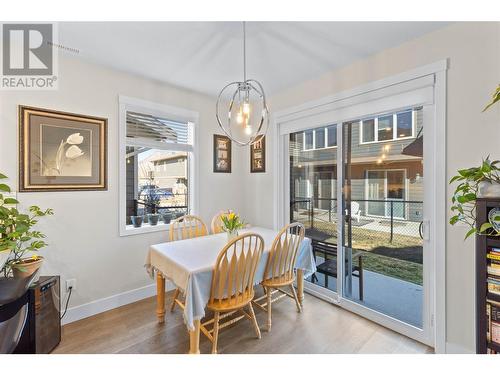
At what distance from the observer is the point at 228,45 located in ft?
6.48

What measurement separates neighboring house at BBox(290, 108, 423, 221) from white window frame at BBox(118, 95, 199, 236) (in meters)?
1.49

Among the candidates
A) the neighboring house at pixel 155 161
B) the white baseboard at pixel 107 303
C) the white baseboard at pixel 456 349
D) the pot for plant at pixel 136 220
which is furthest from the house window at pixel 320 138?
the white baseboard at pixel 107 303

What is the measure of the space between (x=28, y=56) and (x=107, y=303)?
7.91ft

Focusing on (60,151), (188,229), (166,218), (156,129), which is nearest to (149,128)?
(156,129)

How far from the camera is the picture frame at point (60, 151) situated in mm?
1941

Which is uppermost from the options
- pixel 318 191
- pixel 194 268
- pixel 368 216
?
pixel 318 191

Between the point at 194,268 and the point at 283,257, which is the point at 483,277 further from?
the point at 194,268

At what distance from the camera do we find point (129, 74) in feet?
8.17

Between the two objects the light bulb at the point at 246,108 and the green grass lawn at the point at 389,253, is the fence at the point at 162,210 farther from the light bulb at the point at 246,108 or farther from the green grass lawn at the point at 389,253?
the green grass lawn at the point at 389,253

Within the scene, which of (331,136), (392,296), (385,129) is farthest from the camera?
(331,136)

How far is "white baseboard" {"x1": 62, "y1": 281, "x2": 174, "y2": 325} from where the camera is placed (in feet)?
7.15

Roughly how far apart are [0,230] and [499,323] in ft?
10.3
